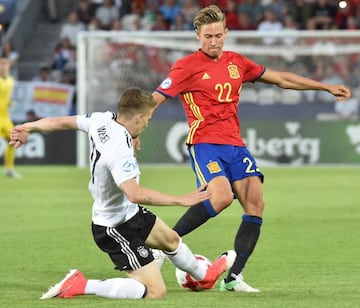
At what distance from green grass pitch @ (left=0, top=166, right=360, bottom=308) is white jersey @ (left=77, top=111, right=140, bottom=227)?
2.00 feet

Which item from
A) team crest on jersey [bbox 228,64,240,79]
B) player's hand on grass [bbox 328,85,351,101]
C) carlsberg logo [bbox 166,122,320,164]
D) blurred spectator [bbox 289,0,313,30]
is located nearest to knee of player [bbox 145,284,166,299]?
team crest on jersey [bbox 228,64,240,79]

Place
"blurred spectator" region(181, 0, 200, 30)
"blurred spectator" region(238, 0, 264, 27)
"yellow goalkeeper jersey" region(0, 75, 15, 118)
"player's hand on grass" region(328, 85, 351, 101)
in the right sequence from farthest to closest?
"blurred spectator" region(238, 0, 264, 27) < "blurred spectator" region(181, 0, 200, 30) < "yellow goalkeeper jersey" region(0, 75, 15, 118) < "player's hand on grass" region(328, 85, 351, 101)

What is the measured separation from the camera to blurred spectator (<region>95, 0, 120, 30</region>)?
27.2 meters

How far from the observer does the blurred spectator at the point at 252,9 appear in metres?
26.3

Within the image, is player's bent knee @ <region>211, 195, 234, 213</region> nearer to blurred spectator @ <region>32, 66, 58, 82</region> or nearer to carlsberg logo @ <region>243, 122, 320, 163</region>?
carlsberg logo @ <region>243, 122, 320, 163</region>

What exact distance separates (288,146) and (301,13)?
4312mm

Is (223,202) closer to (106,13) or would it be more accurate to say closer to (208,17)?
(208,17)

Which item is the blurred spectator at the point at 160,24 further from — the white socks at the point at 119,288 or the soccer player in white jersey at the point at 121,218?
the white socks at the point at 119,288

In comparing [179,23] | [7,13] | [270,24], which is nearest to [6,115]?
[179,23]

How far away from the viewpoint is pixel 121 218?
7.62 m

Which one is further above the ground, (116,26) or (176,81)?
(176,81)

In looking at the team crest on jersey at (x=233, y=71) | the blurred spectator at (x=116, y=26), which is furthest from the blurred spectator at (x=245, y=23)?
the team crest on jersey at (x=233, y=71)

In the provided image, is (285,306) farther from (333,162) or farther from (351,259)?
(333,162)

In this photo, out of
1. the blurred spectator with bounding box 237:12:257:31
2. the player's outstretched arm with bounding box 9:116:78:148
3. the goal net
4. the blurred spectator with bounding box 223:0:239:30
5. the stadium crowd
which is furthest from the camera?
the blurred spectator with bounding box 223:0:239:30
